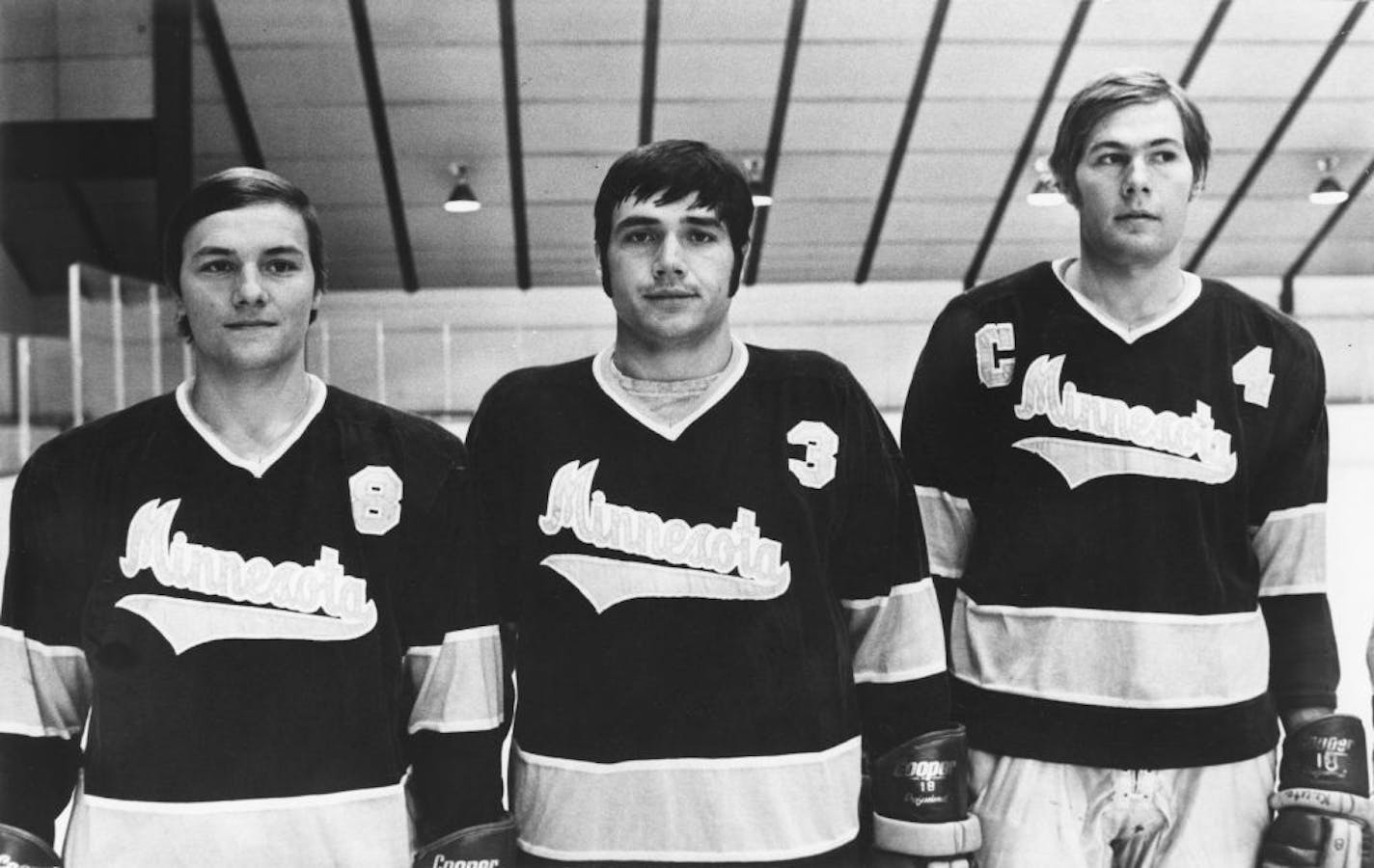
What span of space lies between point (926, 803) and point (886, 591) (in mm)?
363

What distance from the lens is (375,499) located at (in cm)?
211

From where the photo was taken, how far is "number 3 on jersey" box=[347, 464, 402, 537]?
6.91 feet

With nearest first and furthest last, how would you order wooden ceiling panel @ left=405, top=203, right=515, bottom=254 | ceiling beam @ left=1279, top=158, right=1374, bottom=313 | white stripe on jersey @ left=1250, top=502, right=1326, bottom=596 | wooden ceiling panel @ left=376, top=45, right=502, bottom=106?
white stripe on jersey @ left=1250, top=502, right=1326, bottom=596
wooden ceiling panel @ left=376, top=45, right=502, bottom=106
ceiling beam @ left=1279, top=158, right=1374, bottom=313
wooden ceiling panel @ left=405, top=203, right=515, bottom=254

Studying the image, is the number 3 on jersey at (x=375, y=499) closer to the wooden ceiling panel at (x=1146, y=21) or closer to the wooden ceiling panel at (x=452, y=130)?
the wooden ceiling panel at (x=1146, y=21)

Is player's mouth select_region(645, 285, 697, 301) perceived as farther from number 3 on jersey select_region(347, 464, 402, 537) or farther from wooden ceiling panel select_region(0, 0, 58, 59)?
wooden ceiling panel select_region(0, 0, 58, 59)

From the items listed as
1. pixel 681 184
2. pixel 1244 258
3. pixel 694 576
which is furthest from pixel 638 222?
pixel 1244 258

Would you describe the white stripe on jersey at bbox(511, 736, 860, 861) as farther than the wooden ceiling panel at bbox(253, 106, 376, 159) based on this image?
No

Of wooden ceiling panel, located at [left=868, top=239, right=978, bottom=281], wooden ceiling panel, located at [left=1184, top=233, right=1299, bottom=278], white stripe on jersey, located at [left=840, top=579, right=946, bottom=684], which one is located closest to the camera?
white stripe on jersey, located at [left=840, top=579, right=946, bottom=684]

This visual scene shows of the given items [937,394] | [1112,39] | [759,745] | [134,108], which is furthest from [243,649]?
[1112,39]

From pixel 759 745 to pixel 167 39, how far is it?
121 inches

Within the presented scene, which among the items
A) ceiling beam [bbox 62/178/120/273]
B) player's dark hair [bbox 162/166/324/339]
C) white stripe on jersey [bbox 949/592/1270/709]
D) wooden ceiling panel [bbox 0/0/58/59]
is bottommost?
white stripe on jersey [bbox 949/592/1270/709]

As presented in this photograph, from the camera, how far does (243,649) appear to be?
2.06 metres

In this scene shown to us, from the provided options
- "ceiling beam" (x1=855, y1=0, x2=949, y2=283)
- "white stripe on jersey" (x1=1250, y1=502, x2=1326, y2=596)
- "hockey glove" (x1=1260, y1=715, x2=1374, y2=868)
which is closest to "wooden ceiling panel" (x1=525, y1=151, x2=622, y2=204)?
"ceiling beam" (x1=855, y1=0, x2=949, y2=283)

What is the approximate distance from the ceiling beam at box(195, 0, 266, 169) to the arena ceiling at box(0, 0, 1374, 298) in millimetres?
35
